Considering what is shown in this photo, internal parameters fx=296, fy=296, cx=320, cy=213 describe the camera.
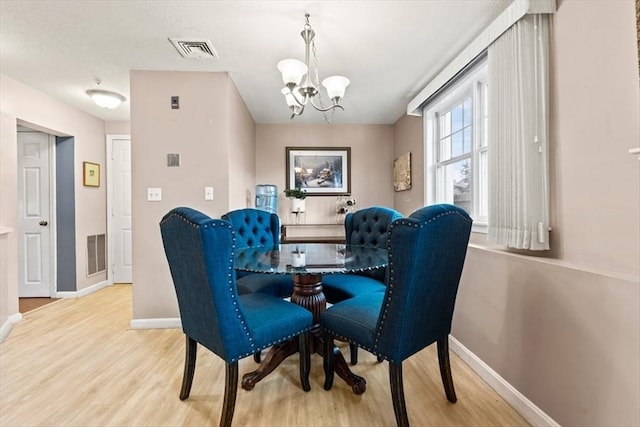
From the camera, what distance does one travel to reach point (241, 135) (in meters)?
3.28

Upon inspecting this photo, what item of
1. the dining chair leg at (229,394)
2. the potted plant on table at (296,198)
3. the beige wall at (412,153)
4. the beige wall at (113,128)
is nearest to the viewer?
the dining chair leg at (229,394)

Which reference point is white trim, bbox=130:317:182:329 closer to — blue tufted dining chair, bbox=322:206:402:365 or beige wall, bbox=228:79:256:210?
beige wall, bbox=228:79:256:210

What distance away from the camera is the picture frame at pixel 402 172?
363 centimetres

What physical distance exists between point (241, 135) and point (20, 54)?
5.98 ft

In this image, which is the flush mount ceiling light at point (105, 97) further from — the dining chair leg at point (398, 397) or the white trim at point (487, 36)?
the dining chair leg at point (398, 397)

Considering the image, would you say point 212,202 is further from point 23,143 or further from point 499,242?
point 23,143

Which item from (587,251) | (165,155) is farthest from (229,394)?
(165,155)

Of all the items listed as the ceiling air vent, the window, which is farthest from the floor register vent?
the window

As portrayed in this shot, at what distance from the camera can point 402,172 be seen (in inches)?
151

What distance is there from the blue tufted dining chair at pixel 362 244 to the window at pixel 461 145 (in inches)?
25.1

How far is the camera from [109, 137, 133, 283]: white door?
163 inches

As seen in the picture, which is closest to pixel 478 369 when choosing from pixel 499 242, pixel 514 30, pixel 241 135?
pixel 499 242

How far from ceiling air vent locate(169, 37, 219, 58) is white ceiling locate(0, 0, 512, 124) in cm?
5

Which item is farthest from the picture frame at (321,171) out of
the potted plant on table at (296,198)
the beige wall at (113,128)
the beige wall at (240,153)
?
the beige wall at (113,128)
